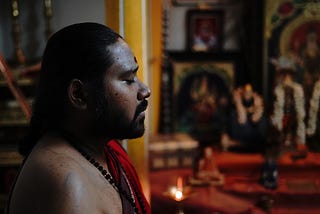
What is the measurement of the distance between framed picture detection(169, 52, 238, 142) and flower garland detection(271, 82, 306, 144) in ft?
1.57

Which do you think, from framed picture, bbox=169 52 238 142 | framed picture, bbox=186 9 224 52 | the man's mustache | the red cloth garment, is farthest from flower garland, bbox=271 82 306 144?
the man's mustache

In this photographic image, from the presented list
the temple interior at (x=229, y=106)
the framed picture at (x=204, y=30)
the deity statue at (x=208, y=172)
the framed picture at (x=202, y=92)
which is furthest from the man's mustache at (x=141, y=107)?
the framed picture at (x=204, y=30)

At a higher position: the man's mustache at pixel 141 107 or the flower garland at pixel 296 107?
the man's mustache at pixel 141 107

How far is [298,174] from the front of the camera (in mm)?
3232

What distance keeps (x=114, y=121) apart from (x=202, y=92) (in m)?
3.17

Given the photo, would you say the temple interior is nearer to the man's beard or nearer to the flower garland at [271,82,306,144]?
Result: the flower garland at [271,82,306,144]

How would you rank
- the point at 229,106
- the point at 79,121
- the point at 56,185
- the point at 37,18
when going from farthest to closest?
the point at 229,106 < the point at 37,18 < the point at 79,121 < the point at 56,185

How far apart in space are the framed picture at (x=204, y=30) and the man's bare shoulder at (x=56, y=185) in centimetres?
330

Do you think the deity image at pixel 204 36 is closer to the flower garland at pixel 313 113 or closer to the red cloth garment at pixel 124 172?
the flower garland at pixel 313 113

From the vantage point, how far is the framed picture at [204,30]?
415cm

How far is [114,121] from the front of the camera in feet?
3.43

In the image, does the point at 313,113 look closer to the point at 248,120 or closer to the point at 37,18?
the point at 248,120

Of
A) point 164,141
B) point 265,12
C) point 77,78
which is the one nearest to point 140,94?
point 77,78

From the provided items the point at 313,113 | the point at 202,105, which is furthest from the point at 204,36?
the point at 313,113
